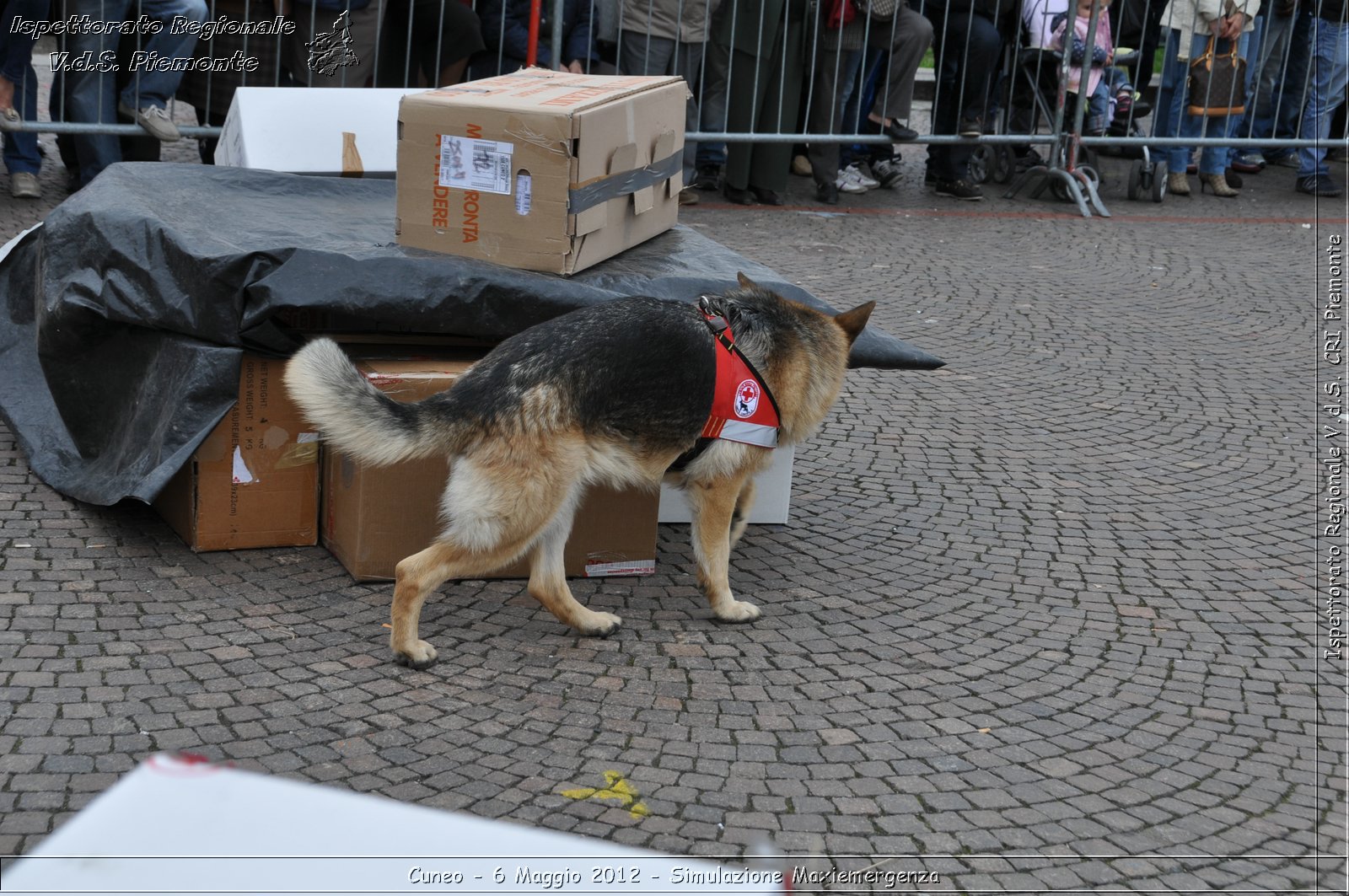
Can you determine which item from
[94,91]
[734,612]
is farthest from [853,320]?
[94,91]

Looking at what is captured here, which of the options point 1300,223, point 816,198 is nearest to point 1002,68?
point 816,198

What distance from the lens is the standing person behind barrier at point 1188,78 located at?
11.8 meters

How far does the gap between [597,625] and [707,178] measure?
8038mm

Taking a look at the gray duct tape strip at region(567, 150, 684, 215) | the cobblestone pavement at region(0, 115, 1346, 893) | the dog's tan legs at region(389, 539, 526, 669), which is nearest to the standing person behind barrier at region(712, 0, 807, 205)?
the cobblestone pavement at region(0, 115, 1346, 893)

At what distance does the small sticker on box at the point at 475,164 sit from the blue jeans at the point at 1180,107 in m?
9.41

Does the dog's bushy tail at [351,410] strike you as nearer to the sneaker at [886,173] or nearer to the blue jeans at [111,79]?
the blue jeans at [111,79]

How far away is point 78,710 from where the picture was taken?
143 inches

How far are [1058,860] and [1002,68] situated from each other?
10205 millimetres

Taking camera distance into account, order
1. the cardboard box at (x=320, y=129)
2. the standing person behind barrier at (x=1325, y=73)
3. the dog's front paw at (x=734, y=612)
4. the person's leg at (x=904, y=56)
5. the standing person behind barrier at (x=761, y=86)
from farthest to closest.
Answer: the standing person behind barrier at (x=1325, y=73), the person's leg at (x=904, y=56), the standing person behind barrier at (x=761, y=86), the cardboard box at (x=320, y=129), the dog's front paw at (x=734, y=612)

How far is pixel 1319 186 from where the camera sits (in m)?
13.1

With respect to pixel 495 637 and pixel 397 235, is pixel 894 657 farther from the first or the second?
pixel 397 235

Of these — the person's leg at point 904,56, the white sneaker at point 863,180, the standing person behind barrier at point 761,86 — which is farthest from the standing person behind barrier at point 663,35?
the white sneaker at point 863,180

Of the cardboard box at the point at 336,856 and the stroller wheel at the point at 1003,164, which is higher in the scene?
the stroller wheel at the point at 1003,164

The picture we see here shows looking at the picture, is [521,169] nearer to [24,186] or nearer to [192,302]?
[192,302]
